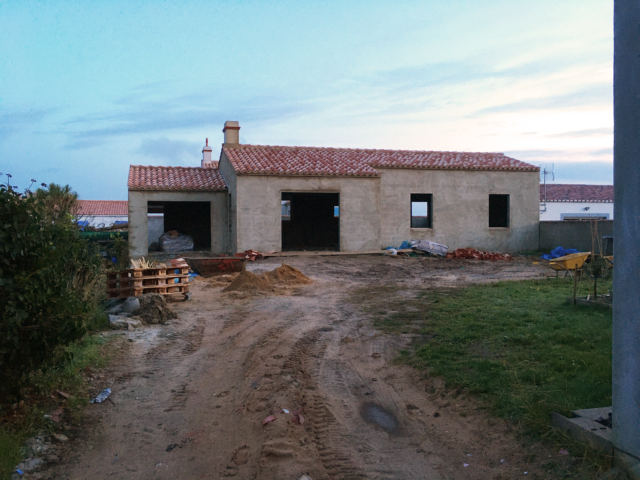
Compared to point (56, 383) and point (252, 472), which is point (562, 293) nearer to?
point (252, 472)

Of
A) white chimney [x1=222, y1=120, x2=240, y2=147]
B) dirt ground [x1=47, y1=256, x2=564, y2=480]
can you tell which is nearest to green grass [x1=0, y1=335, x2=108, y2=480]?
dirt ground [x1=47, y1=256, x2=564, y2=480]

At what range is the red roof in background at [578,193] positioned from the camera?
40.2m

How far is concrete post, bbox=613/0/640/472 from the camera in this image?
336 cm

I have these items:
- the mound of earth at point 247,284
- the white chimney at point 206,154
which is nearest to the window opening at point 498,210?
the mound of earth at point 247,284

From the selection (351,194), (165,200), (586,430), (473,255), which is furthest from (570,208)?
(586,430)

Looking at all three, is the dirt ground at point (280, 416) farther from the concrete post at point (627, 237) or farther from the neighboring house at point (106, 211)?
the neighboring house at point (106, 211)

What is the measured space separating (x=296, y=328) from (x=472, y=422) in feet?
13.5

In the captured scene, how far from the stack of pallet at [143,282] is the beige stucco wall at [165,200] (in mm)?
8935

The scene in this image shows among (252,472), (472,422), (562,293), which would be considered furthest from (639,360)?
(562,293)

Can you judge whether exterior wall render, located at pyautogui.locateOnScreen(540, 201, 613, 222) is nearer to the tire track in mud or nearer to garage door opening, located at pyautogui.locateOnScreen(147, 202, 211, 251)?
garage door opening, located at pyautogui.locateOnScreen(147, 202, 211, 251)

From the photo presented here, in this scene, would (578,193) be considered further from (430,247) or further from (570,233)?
(430,247)

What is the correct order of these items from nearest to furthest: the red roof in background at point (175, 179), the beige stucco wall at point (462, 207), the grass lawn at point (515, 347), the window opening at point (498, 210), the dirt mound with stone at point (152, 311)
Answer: the grass lawn at point (515, 347) → the dirt mound with stone at point (152, 311) → the red roof in background at point (175, 179) → the beige stucco wall at point (462, 207) → the window opening at point (498, 210)

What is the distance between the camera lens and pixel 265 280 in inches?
508

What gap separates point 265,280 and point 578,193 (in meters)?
36.8
